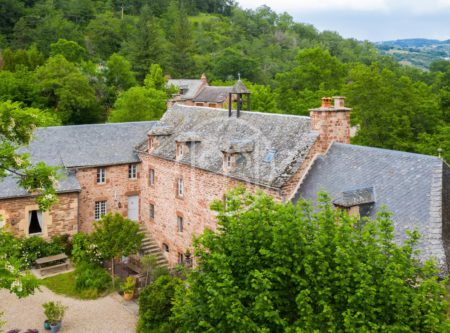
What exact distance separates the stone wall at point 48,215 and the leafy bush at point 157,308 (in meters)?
10.3

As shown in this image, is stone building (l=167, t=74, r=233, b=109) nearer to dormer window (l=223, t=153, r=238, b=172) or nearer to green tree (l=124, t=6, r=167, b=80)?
green tree (l=124, t=6, r=167, b=80)

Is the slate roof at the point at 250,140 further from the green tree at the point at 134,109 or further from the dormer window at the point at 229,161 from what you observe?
the green tree at the point at 134,109

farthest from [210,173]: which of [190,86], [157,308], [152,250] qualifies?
[190,86]

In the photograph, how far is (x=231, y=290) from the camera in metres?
10.6

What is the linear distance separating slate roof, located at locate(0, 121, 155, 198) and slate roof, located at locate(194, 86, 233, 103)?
31.2 metres

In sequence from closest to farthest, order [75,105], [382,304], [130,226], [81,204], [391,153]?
[382,304] < [391,153] < [130,226] < [81,204] < [75,105]

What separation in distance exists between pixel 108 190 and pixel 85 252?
541 centimetres

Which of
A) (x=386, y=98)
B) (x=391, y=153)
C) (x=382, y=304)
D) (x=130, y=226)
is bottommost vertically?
(x=130, y=226)

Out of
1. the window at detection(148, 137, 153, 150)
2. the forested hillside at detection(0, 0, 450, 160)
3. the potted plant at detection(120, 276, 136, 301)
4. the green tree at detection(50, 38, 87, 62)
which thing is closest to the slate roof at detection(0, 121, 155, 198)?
the window at detection(148, 137, 153, 150)

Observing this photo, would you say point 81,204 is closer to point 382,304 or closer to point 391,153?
point 391,153

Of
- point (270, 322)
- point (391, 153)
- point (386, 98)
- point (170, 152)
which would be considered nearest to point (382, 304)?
point (270, 322)

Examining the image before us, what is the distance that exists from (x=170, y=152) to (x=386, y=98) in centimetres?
2118

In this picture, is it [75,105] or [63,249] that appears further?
[75,105]

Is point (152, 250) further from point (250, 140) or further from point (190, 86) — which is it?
point (190, 86)
